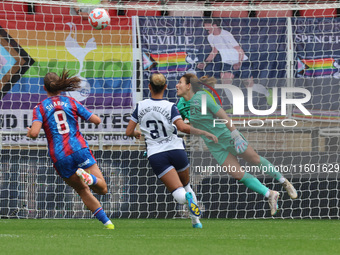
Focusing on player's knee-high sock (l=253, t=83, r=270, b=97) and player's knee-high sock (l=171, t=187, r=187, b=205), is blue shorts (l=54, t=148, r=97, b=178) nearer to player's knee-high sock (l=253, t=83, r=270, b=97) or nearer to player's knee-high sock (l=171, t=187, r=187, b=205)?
player's knee-high sock (l=171, t=187, r=187, b=205)

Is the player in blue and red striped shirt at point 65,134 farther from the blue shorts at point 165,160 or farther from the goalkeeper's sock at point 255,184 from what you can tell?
the goalkeeper's sock at point 255,184

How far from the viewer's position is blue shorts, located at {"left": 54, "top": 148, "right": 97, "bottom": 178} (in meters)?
7.52

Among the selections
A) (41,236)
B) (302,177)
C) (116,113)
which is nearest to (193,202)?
(41,236)

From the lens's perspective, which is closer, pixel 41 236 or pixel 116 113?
pixel 41 236

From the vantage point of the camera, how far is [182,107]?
8.99 m

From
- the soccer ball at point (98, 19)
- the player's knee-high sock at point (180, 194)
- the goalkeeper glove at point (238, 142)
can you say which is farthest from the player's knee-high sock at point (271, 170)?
the soccer ball at point (98, 19)

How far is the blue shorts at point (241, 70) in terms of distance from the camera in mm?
13500

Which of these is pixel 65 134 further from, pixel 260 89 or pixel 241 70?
pixel 241 70

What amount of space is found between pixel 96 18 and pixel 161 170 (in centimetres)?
429

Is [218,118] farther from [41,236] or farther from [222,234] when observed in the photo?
[41,236]

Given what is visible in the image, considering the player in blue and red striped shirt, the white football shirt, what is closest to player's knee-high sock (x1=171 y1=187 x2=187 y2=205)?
the white football shirt

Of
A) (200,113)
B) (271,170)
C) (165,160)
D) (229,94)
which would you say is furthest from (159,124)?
(229,94)

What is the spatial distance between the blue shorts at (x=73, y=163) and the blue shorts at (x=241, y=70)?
6305 mm

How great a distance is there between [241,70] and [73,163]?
656 cm
